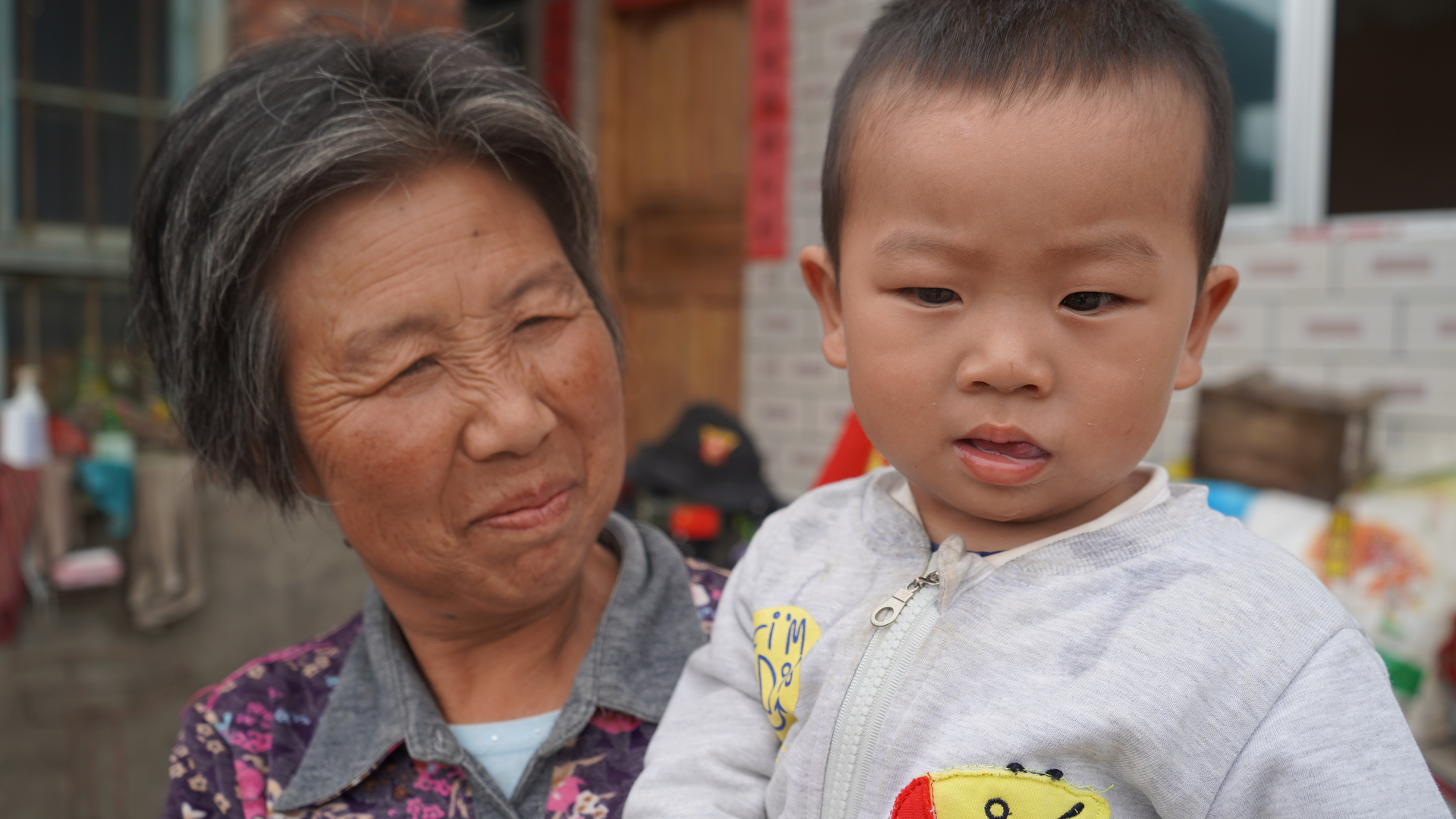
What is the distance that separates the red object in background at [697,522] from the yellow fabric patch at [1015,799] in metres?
2.36

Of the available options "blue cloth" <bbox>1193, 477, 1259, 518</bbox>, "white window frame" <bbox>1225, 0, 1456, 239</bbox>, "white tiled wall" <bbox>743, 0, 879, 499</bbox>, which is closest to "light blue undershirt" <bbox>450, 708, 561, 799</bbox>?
"blue cloth" <bbox>1193, 477, 1259, 518</bbox>

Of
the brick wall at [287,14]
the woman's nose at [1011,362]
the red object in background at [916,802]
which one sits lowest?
the red object in background at [916,802]

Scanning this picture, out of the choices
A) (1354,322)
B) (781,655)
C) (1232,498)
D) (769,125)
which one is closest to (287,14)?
(769,125)

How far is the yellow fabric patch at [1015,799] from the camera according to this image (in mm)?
851

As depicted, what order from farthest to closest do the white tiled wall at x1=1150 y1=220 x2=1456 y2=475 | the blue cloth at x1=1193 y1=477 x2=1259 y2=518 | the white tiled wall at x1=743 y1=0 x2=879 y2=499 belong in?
the white tiled wall at x1=743 y1=0 x2=879 y2=499, the white tiled wall at x1=1150 y1=220 x2=1456 y2=475, the blue cloth at x1=1193 y1=477 x2=1259 y2=518

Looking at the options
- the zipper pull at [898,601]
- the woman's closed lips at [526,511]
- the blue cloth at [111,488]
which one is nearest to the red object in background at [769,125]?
the blue cloth at [111,488]

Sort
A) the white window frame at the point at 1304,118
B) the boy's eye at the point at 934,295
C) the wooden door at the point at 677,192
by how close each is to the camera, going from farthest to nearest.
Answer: the wooden door at the point at 677,192 < the white window frame at the point at 1304,118 < the boy's eye at the point at 934,295

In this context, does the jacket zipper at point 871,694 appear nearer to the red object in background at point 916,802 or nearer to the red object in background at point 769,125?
the red object in background at point 916,802

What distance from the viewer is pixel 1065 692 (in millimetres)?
864

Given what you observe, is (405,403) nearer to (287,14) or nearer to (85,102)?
(287,14)

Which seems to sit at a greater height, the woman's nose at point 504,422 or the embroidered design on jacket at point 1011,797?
the woman's nose at point 504,422

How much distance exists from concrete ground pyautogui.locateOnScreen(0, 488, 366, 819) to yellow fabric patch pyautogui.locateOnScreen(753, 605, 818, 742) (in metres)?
2.23

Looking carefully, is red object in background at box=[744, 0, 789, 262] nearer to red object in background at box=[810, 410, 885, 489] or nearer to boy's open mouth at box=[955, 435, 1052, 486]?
red object in background at box=[810, 410, 885, 489]

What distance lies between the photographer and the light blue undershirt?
132cm
